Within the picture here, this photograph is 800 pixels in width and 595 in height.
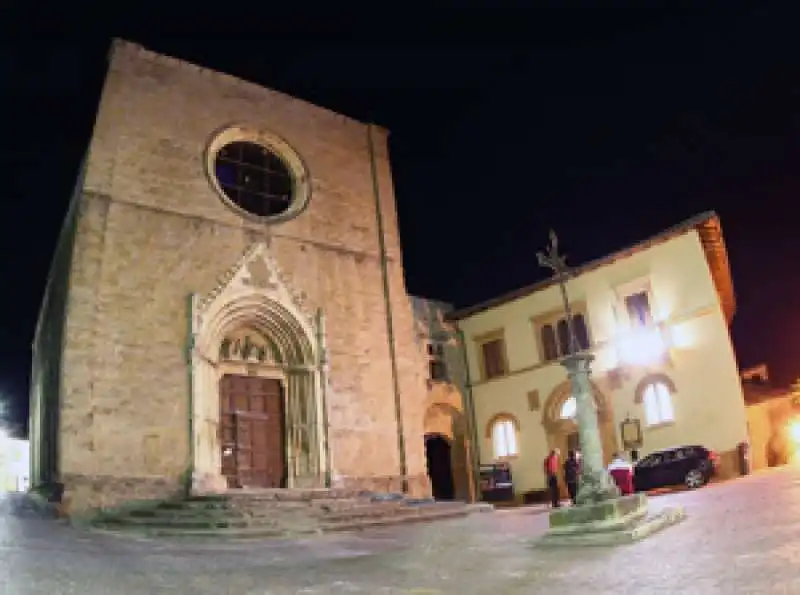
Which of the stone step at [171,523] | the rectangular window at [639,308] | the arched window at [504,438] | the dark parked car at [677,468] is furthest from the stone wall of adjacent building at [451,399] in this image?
the stone step at [171,523]

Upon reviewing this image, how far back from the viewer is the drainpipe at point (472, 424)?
25302 millimetres

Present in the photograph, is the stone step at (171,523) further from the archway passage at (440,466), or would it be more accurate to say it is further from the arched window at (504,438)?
the arched window at (504,438)

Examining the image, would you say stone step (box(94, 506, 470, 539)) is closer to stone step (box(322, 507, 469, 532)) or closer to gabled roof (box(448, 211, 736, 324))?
stone step (box(322, 507, 469, 532))

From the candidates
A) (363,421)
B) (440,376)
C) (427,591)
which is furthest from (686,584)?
(440,376)

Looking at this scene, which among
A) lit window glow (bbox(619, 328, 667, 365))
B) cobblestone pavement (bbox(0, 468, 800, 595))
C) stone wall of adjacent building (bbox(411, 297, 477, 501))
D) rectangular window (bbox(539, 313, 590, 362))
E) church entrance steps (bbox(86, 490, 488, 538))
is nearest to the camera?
cobblestone pavement (bbox(0, 468, 800, 595))

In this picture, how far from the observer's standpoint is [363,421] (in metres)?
17.9

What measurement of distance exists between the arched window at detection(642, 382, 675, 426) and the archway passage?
Answer: 7.65 m

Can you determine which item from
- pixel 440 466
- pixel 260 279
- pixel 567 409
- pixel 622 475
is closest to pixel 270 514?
pixel 260 279

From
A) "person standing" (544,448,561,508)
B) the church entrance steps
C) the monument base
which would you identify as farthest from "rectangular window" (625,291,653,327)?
the monument base

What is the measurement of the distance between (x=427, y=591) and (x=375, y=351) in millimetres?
12342

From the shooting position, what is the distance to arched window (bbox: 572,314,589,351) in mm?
23734

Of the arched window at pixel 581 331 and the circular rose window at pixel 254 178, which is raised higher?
the circular rose window at pixel 254 178

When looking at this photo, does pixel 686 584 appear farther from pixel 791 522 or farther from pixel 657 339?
pixel 657 339

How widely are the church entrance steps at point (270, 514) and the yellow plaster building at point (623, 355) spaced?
8.91 meters
